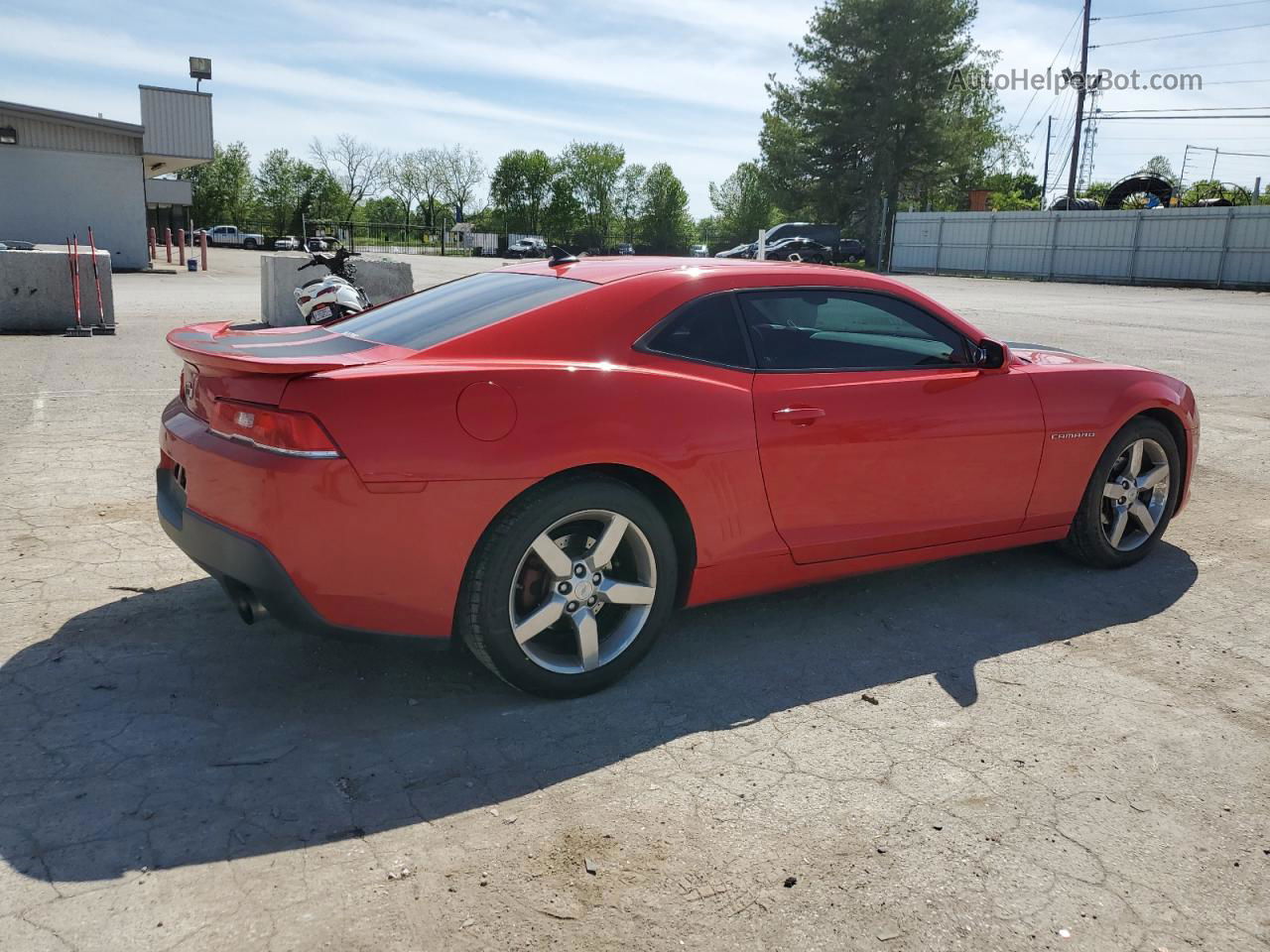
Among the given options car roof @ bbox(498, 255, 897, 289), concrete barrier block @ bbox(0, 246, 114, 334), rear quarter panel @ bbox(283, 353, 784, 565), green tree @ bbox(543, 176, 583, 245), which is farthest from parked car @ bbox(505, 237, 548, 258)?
rear quarter panel @ bbox(283, 353, 784, 565)

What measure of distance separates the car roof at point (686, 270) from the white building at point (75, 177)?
31081 mm

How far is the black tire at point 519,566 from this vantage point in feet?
10.6

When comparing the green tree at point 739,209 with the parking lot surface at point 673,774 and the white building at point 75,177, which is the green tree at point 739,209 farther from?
the parking lot surface at point 673,774

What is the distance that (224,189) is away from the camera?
85250 millimetres

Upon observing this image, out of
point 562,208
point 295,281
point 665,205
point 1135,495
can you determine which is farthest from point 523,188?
point 1135,495

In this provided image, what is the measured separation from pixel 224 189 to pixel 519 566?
301 ft

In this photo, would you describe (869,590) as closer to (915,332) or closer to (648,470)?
(915,332)

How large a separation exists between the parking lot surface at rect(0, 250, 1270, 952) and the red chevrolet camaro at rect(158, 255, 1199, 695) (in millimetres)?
234

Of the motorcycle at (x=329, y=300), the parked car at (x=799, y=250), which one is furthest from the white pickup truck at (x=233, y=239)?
the motorcycle at (x=329, y=300)

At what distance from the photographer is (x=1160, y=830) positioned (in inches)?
111

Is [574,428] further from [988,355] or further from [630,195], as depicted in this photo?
[630,195]

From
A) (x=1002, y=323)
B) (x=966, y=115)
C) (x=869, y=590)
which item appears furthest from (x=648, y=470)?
(x=966, y=115)

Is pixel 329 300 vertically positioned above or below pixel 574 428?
above

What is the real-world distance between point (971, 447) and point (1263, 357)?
11.2 meters
